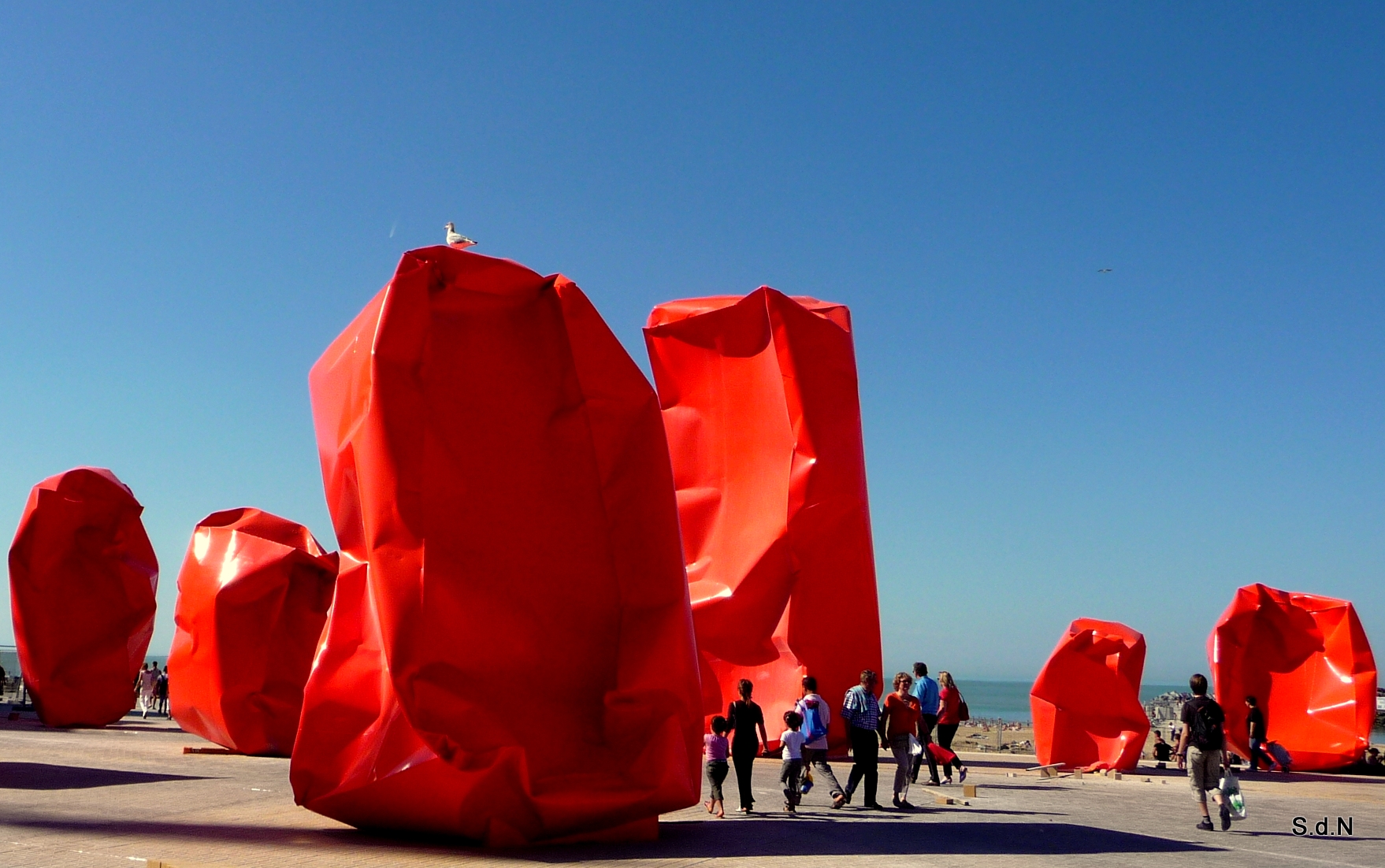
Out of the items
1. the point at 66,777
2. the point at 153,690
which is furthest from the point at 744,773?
the point at 153,690

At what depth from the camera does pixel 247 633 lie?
18406mm

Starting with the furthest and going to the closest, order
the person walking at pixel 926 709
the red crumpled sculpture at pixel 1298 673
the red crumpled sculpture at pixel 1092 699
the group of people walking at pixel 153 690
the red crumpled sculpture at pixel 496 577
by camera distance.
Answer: the group of people walking at pixel 153 690 < the red crumpled sculpture at pixel 1298 673 < the red crumpled sculpture at pixel 1092 699 < the person walking at pixel 926 709 < the red crumpled sculpture at pixel 496 577

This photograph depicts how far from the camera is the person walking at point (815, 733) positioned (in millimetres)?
12570

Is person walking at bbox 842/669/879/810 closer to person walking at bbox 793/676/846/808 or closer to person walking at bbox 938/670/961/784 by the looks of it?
person walking at bbox 793/676/846/808

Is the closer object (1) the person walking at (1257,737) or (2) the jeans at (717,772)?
(2) the jeans at (717,772)

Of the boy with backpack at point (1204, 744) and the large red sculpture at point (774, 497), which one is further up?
the large red sculpture at point (774, 497)

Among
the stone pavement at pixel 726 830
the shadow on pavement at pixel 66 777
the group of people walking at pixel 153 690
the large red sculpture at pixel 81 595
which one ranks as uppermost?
the large red sculpture at pixel 81 595

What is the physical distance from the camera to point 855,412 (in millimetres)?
20500

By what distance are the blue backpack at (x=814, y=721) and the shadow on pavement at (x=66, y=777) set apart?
Result: 7.51 metres

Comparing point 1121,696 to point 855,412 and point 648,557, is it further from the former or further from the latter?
point 648,557

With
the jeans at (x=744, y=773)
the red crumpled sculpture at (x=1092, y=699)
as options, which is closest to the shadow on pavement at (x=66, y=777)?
the jeans at (x=744, y=773)

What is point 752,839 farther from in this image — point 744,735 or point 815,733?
point 815,733

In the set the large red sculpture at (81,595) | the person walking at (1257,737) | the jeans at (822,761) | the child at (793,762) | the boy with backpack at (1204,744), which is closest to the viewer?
the boy with backpack at (1204,744)

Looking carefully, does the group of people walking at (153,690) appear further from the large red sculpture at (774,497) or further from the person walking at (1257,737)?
the person walking at (1257,737)
